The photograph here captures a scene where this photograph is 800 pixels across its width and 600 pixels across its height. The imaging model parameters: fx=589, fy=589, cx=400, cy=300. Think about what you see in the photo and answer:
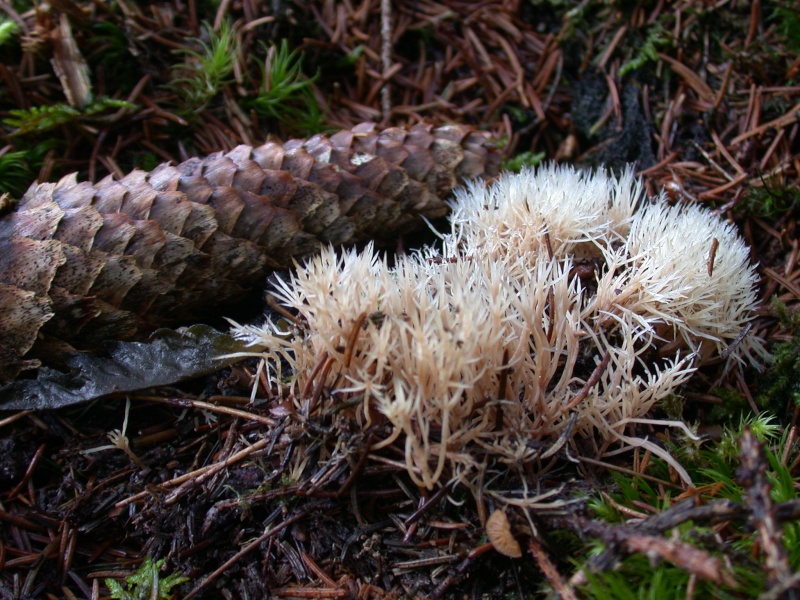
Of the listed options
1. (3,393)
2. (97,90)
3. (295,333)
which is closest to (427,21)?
(97,90)

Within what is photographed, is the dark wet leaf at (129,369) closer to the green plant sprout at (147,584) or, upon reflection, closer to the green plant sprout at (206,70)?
the green plant sprout at (147,584)

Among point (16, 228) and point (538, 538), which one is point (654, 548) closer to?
point (538, 538)

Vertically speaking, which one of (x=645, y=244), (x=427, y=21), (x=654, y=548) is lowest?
(x=654, y=548)

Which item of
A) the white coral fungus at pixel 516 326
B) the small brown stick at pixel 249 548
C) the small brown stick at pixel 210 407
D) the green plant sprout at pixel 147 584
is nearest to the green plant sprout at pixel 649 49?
the white coral fungus at pixel 516 326

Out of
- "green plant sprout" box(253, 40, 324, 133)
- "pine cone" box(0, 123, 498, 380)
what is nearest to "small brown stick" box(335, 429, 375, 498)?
"pine cone" box(0, 123, 498, 380)

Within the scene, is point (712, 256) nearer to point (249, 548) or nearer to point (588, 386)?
point (588, 386)

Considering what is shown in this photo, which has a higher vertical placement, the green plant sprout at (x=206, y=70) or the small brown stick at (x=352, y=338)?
the green plant sprout at (x=206, y=70)
